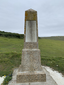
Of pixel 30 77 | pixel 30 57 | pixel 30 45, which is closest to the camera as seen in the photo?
pixel 30 77

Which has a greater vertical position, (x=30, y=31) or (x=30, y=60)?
(x=30, y=31)

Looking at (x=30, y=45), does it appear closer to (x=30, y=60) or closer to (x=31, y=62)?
(x=30, y=60)

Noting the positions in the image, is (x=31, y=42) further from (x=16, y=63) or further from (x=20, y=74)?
(x=16, y=63)

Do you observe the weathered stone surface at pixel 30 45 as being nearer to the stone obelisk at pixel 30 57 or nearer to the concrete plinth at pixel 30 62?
the stone obelisk at pixel 30 57

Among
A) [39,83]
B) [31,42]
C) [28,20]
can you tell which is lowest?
[39,83]

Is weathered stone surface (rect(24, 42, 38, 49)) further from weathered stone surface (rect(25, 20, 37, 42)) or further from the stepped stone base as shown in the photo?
the stepped stone base

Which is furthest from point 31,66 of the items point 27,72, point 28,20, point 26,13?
point 26,13

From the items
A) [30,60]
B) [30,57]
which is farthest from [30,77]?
[30,57]

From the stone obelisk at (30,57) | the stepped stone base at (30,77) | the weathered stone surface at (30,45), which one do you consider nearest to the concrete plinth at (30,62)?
the stone obelisk at (30,57)

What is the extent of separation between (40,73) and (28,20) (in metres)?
3.64

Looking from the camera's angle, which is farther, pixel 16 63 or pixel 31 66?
pixel 16 63

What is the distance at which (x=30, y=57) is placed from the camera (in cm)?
528

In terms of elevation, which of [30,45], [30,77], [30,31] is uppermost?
[30,31]

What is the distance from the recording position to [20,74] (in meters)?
4.91
